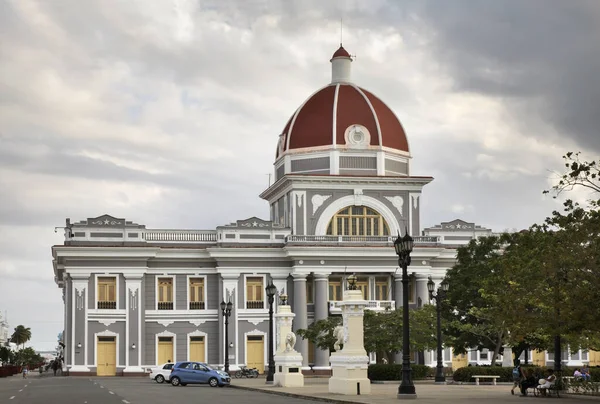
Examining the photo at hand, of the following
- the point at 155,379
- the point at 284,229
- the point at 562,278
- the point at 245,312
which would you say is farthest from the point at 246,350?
the point at 562,278

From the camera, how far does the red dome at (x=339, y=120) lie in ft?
281

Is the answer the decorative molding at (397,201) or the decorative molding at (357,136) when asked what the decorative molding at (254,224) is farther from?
the decorative molding at (397,201)

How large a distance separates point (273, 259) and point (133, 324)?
11412mm

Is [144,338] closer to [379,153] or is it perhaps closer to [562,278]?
[379,153]

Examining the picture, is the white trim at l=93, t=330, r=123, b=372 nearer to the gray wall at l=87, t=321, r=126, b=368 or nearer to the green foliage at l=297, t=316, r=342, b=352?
the gray wall at l=87, t=321, r=126, b=368

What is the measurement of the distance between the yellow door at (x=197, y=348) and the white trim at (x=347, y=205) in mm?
11828

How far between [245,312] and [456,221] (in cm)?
1804

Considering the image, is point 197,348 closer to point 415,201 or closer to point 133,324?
point 133,324

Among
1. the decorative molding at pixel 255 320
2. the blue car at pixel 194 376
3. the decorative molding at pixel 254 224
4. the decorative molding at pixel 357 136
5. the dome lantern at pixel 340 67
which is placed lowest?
the blue car at pixel 194 376

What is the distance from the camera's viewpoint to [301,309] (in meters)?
82.9

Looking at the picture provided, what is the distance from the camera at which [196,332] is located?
83.4 metres

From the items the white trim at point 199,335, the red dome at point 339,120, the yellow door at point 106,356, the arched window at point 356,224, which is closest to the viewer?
the yellow door at point 106,356

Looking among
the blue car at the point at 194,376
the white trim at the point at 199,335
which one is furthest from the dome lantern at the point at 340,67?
the blue car at the point at 194,376

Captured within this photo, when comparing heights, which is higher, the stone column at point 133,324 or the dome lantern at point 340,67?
the dome lantern at point 340,67
